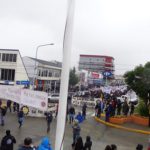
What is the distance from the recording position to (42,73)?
68.6m

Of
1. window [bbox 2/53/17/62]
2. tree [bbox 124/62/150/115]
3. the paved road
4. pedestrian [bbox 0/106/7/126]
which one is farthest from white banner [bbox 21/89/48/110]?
window [bbox 2/53/17/62]

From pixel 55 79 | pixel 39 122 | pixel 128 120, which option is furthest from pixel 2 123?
pixel 55 79

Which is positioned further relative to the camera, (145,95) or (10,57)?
(10,57)

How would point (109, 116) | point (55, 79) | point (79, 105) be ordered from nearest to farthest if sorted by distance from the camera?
point (109, 116) < point (79, 105) < point (55, 79)

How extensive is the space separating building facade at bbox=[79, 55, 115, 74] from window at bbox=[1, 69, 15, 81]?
102116 mm

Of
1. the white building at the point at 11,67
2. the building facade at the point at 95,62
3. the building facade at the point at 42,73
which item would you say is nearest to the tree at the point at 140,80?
the white building at the point at 11,67

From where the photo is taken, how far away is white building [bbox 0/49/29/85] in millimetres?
55500

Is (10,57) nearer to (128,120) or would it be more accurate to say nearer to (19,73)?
(19,73)

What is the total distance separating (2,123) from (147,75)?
10741 millimetres

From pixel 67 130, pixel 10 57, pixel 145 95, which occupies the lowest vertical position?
pixel 67 130

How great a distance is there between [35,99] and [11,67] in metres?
35.9

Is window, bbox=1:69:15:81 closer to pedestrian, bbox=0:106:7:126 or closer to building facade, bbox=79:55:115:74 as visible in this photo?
pedestrian, bbox=0:106:7:126

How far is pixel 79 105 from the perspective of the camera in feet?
121

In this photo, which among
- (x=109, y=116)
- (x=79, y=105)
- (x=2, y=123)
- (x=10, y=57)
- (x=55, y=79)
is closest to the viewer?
(x=2, y=123)
